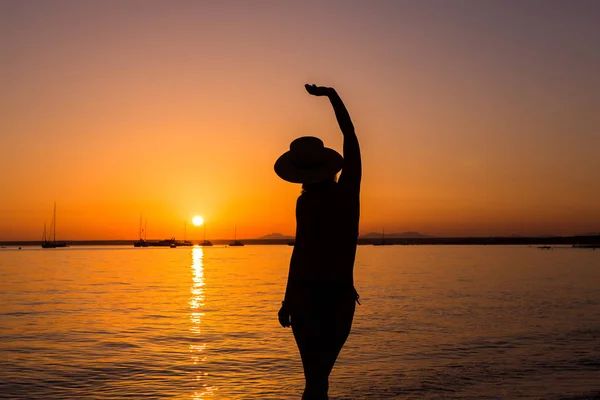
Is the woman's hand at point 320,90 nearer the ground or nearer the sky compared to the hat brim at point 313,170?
nearer the sky

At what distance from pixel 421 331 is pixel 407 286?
2170 cm

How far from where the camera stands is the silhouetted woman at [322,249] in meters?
4.38

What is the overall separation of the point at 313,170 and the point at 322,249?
0.54 m

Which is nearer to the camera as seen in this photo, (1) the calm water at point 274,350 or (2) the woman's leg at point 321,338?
(2) the woman's leg at point 321,338

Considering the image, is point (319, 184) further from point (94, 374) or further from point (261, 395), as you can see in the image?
point (94, 374)

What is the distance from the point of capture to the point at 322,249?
14.4 ft

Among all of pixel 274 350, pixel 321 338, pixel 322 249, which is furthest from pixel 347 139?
pixel 274 350

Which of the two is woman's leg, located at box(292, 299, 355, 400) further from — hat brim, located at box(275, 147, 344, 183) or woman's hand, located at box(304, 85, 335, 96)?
woman's hand, located at box(304, 85, 335, 96)

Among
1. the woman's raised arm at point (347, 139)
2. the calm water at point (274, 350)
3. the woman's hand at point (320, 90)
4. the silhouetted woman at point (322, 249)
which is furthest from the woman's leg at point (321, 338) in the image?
the calm water at point (274, 350)

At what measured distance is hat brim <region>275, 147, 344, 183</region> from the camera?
436 centimetres

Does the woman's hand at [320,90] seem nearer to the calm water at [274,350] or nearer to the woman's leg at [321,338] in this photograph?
the woman's leg at [321,338]

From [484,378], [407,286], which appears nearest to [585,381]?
[484,378]

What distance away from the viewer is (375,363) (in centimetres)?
1427

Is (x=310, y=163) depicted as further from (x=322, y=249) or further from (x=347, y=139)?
(x=322, y=249)
